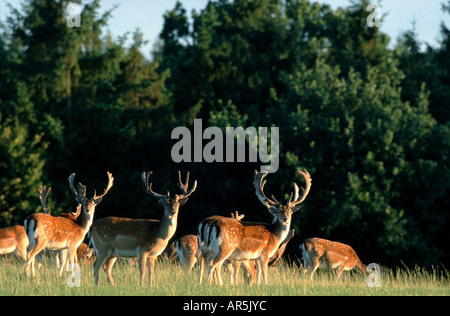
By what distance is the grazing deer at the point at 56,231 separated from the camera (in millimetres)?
12180

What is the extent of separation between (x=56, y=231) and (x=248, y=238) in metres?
3.35

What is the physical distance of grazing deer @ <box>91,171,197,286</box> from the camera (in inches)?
449

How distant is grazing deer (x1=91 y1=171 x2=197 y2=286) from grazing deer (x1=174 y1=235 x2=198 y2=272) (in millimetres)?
2571

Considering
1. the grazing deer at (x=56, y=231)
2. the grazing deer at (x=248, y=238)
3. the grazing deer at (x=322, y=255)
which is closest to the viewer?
the grazing deer at (x=248, y=238)

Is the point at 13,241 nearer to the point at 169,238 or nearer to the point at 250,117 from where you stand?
the point at 169,238

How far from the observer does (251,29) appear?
104 feet

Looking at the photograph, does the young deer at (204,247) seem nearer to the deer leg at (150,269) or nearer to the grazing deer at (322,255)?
the deer leg at (150,269)

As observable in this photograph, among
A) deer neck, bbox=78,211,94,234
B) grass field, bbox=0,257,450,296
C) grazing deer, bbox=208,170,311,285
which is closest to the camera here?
grass field, bbox=0,257,450,296

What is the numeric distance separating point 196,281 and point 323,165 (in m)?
15.2

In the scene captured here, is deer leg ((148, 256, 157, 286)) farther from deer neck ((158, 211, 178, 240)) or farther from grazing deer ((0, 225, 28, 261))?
grazing deer ((0, 225, 28, 261))

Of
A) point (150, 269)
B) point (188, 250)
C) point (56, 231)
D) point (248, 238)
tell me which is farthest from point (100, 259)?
point (188, 250)

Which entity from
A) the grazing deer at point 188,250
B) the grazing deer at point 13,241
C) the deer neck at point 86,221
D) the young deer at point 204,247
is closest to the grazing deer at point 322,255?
the grazing deer at point 188,250

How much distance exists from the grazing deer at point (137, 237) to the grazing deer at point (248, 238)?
2.19ft

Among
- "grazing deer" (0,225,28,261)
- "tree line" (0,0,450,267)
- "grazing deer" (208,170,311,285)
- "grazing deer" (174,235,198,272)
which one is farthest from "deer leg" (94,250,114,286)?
"tree line" (0,0,450,267)
